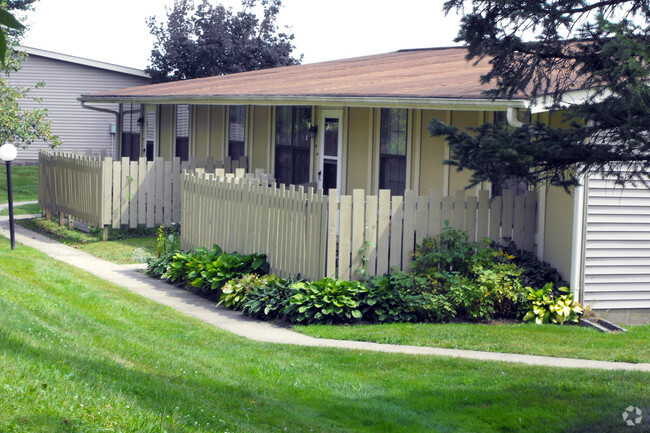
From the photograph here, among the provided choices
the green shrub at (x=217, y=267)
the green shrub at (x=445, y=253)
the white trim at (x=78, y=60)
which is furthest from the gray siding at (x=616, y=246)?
the white trim at (x=78, y=60)

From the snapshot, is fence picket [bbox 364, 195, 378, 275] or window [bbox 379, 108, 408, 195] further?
window [bbox 379, 108, 408, 195]

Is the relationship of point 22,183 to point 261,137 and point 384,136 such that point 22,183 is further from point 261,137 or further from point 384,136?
point 384,136

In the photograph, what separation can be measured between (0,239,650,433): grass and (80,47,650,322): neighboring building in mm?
2590

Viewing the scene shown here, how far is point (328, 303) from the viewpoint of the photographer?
31.4 feet

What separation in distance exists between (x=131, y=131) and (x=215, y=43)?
60.2 ft

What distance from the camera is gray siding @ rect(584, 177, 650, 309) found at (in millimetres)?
9867

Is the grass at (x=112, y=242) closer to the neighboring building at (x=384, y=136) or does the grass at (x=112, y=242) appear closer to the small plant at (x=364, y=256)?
the neighboring building at (x=384, y=136)

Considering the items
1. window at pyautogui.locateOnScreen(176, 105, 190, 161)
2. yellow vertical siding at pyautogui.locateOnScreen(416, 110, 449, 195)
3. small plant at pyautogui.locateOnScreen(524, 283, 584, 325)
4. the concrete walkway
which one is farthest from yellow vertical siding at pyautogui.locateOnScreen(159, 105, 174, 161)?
small plant at pyautogui.locateOnScreen(524, 283, 584, 325)

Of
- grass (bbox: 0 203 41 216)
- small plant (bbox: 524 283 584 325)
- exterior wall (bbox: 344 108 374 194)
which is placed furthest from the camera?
grass (bbox: 0 203 41 216)

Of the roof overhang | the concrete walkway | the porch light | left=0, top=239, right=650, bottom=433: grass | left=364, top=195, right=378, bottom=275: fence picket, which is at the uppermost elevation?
the roof overhang

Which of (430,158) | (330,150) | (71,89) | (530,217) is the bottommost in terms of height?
(530,217)

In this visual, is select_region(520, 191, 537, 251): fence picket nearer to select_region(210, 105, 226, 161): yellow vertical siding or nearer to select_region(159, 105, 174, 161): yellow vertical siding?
select_region(210, 105, 226, 161): yellow vertical siding

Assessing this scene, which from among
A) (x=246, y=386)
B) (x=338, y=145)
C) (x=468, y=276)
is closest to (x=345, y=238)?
(x=468, y=276)

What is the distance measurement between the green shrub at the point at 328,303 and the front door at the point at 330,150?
4.80 meters
